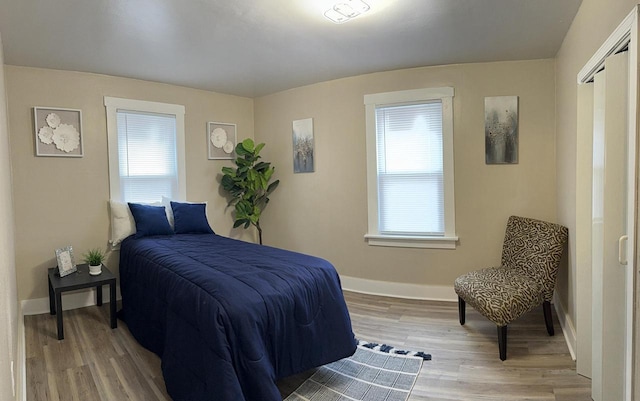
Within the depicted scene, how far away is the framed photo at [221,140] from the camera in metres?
4.75

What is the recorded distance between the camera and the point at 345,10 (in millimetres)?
2400

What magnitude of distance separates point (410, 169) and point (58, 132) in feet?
11.6

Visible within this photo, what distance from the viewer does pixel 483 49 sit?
10.9 feet

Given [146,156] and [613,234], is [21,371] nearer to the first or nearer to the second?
[146,156]

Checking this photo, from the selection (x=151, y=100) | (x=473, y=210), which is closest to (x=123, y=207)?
(x=151, y=100)

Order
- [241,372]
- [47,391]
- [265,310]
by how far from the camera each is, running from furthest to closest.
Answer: [47,391]
[265,310]
[241,372]

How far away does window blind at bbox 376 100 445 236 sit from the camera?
3.88 meters

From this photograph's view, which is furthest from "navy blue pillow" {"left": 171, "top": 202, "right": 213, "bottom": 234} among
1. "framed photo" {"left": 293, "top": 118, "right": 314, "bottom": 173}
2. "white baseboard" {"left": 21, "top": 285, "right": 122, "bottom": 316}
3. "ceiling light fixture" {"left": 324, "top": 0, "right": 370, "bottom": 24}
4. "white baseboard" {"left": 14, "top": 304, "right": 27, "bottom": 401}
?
"ceiling light fixture" {"left": 324, "top": 0, "right": 370, "bottom": 24}

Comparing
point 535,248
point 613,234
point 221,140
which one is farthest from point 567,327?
point 221,140

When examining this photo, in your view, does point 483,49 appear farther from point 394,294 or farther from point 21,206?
point 21,206

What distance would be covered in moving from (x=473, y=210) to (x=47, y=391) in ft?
12.2

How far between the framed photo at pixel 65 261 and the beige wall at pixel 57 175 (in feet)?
0.99

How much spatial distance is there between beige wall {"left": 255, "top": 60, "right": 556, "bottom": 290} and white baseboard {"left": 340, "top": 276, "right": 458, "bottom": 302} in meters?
0.06

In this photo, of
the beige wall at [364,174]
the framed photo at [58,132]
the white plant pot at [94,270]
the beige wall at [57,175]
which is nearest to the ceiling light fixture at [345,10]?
the beige wall at [364,174]
